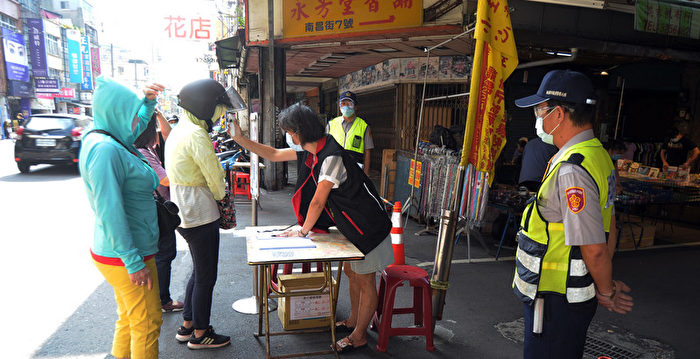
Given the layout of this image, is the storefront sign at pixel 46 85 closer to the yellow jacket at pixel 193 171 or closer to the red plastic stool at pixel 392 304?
the yellow jacket at pixel 193 171

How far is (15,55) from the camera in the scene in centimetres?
2895

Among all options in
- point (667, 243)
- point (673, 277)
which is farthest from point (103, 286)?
point (667, 243)

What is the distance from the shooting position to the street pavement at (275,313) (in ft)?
10.5

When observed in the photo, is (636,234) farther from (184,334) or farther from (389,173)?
(184,334)

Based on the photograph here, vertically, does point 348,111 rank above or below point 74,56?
below

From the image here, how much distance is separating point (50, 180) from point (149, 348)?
10327mm

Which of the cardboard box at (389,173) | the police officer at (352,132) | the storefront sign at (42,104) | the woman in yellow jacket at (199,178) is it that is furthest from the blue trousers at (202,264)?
the storefront sign at (42,104)

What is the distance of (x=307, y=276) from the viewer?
131 inches

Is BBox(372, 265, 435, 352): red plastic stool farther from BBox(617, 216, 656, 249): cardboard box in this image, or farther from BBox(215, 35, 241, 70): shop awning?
BBox(215, 35, 241, 70): shop awning

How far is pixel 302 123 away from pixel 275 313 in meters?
2.00

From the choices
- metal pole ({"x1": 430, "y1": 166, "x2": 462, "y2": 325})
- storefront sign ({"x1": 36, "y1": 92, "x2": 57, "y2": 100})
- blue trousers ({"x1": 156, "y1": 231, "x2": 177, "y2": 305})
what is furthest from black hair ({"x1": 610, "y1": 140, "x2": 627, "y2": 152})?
storefront sign ({"x1": 36, "y1": 92, "x2": 57, "y2": 100})

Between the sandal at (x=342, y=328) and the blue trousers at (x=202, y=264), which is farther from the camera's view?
the sandal at (x=342, y=328)

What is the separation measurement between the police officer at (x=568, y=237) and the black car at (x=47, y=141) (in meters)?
11.8

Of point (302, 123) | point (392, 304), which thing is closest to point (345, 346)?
point (392, 304)
